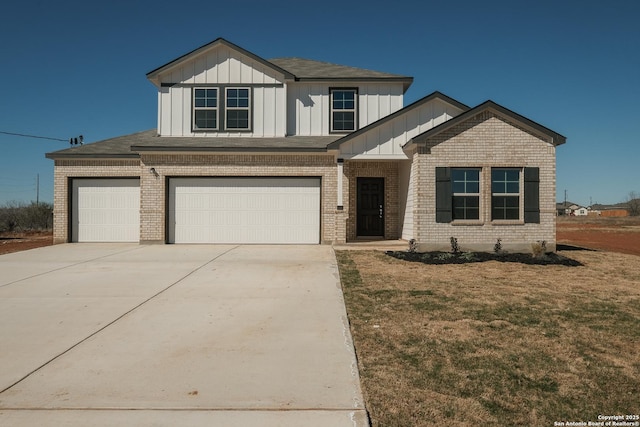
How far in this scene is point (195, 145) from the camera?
14.5 metres

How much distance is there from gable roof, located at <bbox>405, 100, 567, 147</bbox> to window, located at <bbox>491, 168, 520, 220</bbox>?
4.56ft

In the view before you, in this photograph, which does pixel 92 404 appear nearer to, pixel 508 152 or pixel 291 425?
pixel 291 425

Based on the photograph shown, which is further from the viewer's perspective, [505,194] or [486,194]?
[505,194]

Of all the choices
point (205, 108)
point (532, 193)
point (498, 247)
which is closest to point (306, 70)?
point (205, 108)

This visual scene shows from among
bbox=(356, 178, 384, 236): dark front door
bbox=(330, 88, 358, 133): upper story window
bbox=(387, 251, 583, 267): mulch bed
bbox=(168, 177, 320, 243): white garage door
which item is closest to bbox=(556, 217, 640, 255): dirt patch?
bbox=(387, 251, 583, 267): mulch bed

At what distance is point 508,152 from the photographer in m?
12.3

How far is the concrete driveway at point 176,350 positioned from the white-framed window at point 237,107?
28.3 feet

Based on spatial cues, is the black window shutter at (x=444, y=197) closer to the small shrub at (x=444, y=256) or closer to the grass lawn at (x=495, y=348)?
the small shrub at (x=444, y=256)

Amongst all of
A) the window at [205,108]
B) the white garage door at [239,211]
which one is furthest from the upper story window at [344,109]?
the window at [205,108]

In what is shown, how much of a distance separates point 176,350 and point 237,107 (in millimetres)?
13008

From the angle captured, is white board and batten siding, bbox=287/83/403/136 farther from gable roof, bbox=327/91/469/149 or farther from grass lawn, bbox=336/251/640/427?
grass lawn, bbox=336/251/640/427

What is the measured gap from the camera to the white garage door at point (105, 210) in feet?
50.2

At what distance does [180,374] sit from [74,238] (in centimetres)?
1409

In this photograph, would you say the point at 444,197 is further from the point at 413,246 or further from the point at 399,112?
the point at 399,112
